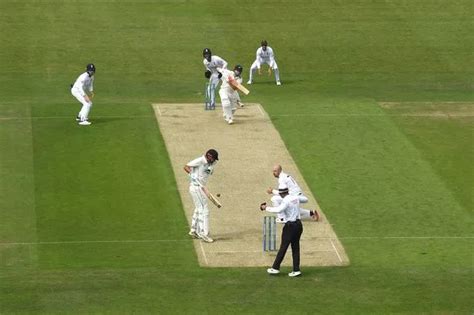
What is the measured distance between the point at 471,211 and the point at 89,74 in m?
14.1

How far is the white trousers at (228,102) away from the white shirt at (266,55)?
6789 mm

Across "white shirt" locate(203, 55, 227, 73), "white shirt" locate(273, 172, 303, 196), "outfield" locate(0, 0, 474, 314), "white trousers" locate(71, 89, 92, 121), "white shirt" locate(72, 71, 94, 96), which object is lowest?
"outfield" locate(0, 0, 474, 314)

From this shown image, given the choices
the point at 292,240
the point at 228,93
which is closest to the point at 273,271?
the point at 292,240

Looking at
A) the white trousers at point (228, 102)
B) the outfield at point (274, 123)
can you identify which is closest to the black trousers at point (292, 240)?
the outfield at point (274, 123)

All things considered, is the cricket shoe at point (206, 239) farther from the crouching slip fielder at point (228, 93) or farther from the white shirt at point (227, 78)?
the white shirt at point (227, 78)

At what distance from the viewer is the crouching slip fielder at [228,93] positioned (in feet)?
138

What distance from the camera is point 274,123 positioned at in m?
43.5

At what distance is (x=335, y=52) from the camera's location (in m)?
54.5

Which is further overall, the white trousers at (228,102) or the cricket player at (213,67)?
the cricket player at (213,67)

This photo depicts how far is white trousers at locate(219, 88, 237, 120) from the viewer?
42.6 m

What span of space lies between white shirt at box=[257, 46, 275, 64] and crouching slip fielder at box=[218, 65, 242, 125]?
647cm

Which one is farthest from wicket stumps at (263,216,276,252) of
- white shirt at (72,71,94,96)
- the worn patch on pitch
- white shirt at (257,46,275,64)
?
white shirt at (257,46,275,64)

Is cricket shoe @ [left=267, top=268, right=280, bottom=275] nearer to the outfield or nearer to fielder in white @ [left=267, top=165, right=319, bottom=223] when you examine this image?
the outfield

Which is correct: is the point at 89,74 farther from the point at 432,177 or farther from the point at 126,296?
the point at 126,296
